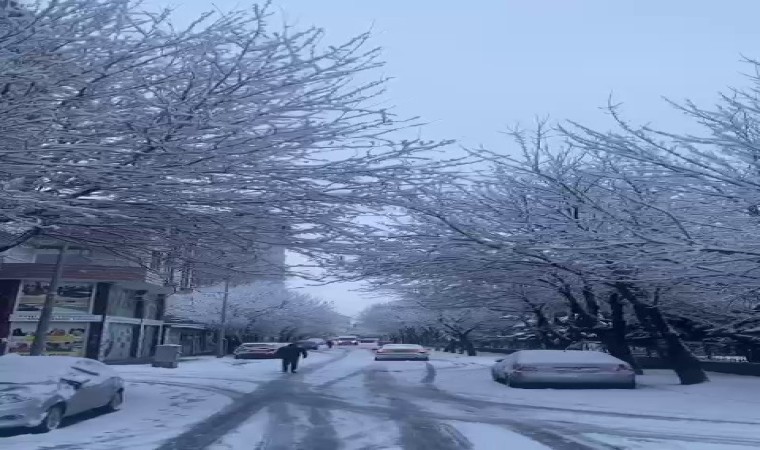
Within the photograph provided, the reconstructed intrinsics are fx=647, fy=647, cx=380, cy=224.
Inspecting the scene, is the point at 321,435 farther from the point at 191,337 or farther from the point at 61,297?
the point at 191,337

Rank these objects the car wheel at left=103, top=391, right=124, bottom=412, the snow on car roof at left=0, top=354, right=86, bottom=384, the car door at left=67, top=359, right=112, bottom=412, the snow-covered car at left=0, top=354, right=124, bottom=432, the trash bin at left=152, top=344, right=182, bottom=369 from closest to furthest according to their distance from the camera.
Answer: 1. the snow-covered car at left=0, top=354, right=124, bottom=432
2. the snow on car roof at left=0, top=354, right=86, bottom=384
3. the car door at left=67, top=359, right=112, bottom=412
4. the car wheel at left=103, top=391, right=124, bottom=412
5. the trash bin at left=152, top=344, right=182, bottom=369

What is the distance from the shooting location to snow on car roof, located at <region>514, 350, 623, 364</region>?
51.8ft

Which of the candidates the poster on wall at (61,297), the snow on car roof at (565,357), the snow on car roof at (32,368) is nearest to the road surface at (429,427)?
the snow on car roof at (565,357)

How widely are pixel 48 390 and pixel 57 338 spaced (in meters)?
28.1

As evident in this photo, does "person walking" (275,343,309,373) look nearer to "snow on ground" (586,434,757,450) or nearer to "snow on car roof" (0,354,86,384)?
"snow on car roof" (0,354,86,384)

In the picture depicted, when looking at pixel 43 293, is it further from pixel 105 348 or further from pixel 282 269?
pixel 282 269

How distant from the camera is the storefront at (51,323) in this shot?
112 ft

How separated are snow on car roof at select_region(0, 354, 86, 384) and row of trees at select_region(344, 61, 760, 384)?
5130mm

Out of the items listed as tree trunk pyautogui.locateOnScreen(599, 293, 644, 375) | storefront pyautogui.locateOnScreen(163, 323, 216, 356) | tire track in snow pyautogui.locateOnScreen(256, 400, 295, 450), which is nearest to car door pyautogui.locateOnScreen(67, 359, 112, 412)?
tire track in snow pyautogui.locateOnScreen(256, 400, 295, 450)

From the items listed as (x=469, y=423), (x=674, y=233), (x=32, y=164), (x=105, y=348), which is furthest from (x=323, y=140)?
(x=105, y=348)

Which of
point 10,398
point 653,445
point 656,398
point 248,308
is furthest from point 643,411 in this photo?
point 248,308

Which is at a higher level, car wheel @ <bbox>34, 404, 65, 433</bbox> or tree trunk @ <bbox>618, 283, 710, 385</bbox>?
tree trunk @ <bbox>618, 283, 710, 385</bbox>

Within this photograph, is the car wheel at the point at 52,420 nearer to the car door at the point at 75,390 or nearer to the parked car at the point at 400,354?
the car door at the point at 75,390

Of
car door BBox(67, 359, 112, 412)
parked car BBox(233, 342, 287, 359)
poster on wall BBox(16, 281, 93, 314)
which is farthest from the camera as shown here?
parked car BBox(233, 342, 287, 359)
